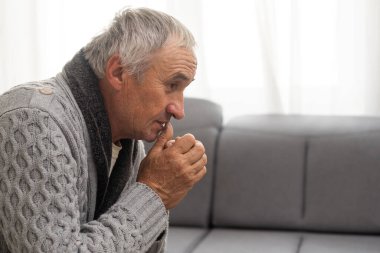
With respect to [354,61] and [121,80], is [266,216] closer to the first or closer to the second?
[354,61]

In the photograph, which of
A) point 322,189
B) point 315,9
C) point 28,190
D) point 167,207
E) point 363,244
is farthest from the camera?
point 315,9

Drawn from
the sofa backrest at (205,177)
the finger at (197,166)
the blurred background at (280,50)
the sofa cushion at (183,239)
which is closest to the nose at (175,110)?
the finger at (197,166)

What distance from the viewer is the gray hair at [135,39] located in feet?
5.19

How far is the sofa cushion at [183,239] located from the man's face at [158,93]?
41.8 inches

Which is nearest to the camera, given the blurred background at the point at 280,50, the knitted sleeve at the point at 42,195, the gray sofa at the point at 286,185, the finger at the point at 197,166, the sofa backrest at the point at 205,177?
the knitted sleeve at the point at 42,195

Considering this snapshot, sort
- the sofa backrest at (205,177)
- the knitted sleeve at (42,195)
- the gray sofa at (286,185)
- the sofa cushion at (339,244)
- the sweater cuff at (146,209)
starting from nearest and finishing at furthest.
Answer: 1. the knitted sleeve at (42,195)
2. the sweater cuff at (146,209)
3. the sofa cushion at (339,244)
4. the gray sofa at (286,185)
5. the sofa backrest at (205,177)

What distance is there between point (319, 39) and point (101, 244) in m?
1.99

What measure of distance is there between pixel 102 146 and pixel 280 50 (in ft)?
5.69

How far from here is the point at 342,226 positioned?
2900 millimetres

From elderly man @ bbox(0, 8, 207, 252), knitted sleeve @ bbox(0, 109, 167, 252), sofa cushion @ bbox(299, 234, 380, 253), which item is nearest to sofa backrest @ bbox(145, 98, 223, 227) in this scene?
sofa cushion @ bbox(299, 234, 380, 253)

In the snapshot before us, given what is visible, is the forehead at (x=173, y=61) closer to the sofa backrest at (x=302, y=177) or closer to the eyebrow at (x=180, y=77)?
the eyebrow at (x=180, y=77)

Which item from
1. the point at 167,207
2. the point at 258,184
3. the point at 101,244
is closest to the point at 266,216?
the point at 258,184

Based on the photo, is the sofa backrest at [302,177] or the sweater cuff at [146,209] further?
the sofa backrest at [302,177]

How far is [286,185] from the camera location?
295 cm
